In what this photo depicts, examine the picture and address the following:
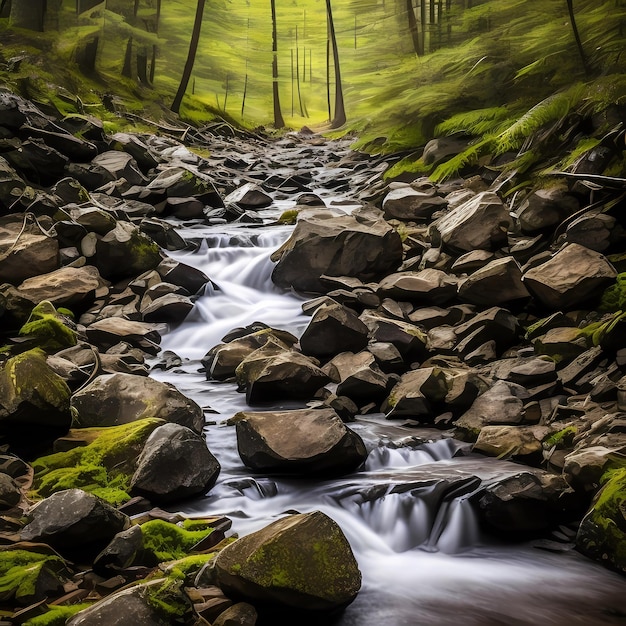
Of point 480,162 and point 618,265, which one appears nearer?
point 618,265

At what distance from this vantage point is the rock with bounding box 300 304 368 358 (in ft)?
22.0

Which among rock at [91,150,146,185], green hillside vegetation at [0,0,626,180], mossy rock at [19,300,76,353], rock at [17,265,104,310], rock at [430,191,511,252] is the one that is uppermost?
green hillside vegetation at [0,0,626,180]

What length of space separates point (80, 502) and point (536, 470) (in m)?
3.22

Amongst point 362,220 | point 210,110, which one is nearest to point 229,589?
point 362,220

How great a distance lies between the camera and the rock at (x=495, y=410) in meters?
5.29

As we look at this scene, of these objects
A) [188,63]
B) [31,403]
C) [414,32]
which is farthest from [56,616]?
[188,63]

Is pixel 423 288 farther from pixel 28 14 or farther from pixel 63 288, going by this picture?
pixel 28 14

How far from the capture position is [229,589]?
3057 mm

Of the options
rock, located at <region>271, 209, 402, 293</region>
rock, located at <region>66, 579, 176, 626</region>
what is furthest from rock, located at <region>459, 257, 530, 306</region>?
rock, located at <region>66, 579, 176, 626</region>

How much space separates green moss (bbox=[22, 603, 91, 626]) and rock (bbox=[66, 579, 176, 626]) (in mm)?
156

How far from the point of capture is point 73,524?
3307 mm

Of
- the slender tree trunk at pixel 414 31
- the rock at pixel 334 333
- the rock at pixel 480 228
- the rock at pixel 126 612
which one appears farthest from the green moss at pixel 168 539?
the slender tree trunk at pixel 414 31

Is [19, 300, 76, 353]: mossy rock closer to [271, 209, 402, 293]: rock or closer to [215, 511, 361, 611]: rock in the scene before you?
[271, 209, 402, 293]: rock

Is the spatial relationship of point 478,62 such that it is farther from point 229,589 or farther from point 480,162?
point 229,589
